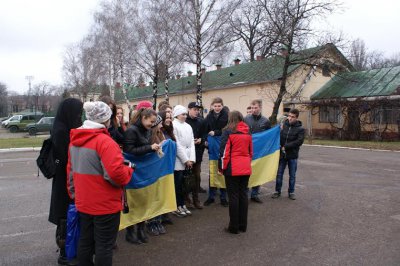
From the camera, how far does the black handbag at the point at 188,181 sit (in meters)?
6.18

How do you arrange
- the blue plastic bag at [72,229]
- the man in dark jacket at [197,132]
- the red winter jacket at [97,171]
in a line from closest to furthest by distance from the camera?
the red winter jacket at [97,171] < the blue plastic bag at [72,229] < the man in dark jacket at [197,132]

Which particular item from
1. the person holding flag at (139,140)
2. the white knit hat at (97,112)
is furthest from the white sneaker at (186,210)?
the white knit hat at (97,112)

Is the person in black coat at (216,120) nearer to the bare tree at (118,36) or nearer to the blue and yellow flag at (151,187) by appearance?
the blue and yellow flag at (151,187)

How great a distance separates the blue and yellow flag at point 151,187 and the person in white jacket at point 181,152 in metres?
0.38

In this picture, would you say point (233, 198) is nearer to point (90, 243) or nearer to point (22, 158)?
point (90, 243)

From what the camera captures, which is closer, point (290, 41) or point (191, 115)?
point (191, 115)

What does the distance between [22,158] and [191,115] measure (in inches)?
418

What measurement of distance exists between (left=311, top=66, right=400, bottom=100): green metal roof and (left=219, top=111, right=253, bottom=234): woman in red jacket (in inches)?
848

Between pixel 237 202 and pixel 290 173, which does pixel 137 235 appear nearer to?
pixel 237 202

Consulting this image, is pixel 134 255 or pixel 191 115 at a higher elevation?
pixel 191 115

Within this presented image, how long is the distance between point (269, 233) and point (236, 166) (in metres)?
1.10

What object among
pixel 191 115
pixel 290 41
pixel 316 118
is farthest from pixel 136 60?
pixel 191 115

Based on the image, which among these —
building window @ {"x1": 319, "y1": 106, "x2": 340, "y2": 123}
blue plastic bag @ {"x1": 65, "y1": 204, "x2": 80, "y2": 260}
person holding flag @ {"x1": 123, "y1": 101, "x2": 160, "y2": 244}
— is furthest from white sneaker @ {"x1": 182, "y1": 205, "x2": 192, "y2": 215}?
building window @ {"x1": 319, "y1": 106, "x2": 340, "y2": 123}

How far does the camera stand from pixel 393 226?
5387 millimetres
